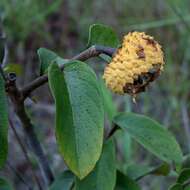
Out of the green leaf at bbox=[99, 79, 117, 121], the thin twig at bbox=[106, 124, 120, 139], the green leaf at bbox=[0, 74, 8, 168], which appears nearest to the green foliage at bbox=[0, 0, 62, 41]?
the green leaf at bbox=[99, 79, 117, 121]

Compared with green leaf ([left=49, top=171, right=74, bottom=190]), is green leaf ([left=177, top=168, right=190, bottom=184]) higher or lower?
lower

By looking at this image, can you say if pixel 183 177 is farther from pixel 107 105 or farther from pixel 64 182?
pixel 107 105

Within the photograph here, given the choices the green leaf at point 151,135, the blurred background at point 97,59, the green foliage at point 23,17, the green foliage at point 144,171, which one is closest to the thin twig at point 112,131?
the green leaf at point 151,135

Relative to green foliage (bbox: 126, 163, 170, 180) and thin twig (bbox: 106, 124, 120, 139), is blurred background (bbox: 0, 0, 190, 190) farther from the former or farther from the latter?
thin twig (bbox: 106, 124, 120, 139)

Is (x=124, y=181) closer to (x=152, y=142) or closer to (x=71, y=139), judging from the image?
(x=152, y=142)

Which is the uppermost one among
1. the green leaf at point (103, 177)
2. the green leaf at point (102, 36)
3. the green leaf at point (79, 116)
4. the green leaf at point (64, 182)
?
the green leaf at point (102, 36)

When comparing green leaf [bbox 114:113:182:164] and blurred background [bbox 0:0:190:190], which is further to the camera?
blurred background [bbox 0:0:190:190]

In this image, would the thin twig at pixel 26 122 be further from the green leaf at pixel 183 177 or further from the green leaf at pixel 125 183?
the green leaf at pixel 183 177

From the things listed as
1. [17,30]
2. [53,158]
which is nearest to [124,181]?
[53,158]
